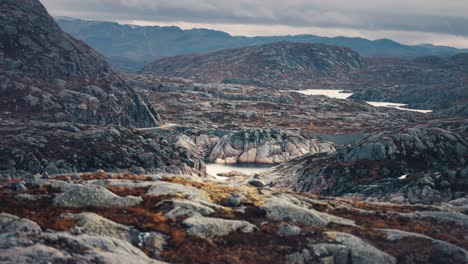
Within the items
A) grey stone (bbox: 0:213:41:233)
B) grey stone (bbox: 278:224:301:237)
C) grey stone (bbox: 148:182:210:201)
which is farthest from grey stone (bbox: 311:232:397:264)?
grey stone (bbox: 0:213:41:233)

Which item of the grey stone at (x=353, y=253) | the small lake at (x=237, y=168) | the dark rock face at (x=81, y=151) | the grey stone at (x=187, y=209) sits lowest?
the small lake at (x=237, y=168)

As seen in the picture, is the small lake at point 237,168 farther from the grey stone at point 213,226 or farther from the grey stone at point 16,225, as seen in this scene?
the grey stone at point 16,225

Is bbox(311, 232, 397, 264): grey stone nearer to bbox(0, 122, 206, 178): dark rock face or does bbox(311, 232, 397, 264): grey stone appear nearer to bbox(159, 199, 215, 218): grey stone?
bbox(159, 199, 215, 218): grey stone

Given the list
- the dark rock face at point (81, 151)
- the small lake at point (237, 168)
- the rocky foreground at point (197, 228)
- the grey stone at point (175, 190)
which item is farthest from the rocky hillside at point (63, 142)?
the grey stone at point (175, 190)

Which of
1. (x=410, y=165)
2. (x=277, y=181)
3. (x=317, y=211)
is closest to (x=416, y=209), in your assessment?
(x=317, y=211)

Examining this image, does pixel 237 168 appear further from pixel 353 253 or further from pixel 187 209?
pixel 353 253

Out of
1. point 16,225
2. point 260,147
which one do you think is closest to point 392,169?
point 260,147

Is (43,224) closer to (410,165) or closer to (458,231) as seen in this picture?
(458,231)
